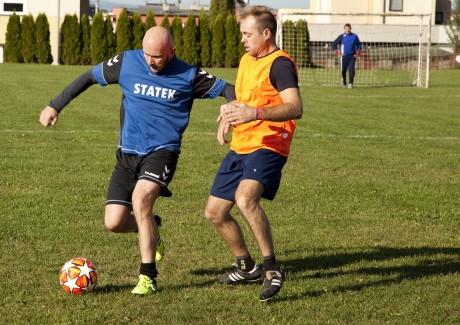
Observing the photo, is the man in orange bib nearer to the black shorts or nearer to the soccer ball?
the black shorts

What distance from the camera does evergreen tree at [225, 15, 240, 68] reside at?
154 feet

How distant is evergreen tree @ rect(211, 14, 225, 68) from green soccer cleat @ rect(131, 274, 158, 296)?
41248mm

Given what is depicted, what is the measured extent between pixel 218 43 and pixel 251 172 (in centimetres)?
4128

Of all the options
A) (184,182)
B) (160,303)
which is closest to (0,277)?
(160,303)

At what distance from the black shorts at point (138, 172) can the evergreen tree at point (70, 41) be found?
135ft

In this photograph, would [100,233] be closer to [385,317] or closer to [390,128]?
[385,317]

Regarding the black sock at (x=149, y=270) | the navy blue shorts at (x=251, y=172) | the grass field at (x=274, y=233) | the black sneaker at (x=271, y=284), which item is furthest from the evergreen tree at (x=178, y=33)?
the black sneaker at (x=271, y=284)

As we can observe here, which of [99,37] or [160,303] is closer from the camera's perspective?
[160,303]

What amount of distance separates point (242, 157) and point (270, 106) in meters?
0.43

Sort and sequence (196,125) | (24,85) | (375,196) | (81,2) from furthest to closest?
(81,2) < (24,85) < (196,125) < (375,196)

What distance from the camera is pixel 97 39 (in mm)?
46406

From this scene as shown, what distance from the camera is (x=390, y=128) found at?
17.7 m

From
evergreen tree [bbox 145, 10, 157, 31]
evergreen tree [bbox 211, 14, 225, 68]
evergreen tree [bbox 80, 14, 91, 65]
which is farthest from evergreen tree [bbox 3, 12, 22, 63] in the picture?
evergreen tree [bbox 211, 14, 225, 68]

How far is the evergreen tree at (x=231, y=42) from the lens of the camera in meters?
46.9
